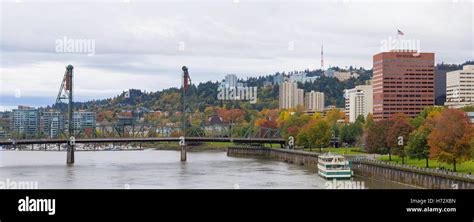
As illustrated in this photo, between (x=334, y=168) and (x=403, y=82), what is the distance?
85454 mm

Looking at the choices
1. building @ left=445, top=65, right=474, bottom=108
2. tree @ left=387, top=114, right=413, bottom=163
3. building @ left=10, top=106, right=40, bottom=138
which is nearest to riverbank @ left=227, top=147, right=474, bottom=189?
tree @ left=387, top=114, right=413, bottom=163

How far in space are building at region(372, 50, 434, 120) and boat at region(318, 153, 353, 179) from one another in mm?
79888

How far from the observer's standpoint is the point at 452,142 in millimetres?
50938

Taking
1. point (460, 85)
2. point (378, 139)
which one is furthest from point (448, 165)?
point (460, 85)

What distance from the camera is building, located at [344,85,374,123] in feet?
567

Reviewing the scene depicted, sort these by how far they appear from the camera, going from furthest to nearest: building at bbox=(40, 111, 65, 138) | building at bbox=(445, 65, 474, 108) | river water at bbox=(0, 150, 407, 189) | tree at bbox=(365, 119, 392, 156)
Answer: building at bbox=(445, 65, 474, 108) → building at bbox=(40, 111, 65, 138) → tree at bbox=(365, 119, 392, 156) → river water at bbox=(0, 150, 407, 189)

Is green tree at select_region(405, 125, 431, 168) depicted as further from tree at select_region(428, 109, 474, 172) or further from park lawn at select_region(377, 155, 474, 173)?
tree at select_region(428, 109, 474, 172)

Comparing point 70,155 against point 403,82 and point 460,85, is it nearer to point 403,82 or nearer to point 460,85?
point 403,82

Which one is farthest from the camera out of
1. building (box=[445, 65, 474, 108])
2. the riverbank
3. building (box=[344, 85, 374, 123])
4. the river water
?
building (box=[344, 85, 374, 123])

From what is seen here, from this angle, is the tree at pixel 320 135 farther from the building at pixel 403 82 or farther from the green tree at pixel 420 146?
the building at pixel 403 82

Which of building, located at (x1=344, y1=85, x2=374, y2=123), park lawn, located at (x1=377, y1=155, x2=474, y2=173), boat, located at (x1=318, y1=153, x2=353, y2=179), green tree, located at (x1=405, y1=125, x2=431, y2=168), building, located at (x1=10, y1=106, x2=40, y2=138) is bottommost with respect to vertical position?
boat, located at (x1=318, y1=153, x2=353, y2=179)
